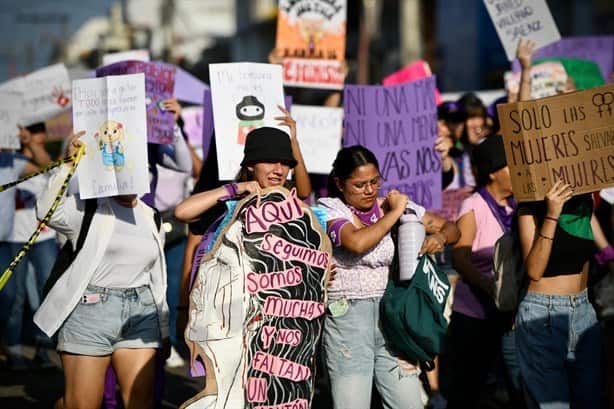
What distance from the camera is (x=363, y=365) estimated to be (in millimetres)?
5605

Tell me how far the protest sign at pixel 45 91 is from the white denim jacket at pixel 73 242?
3.99 m

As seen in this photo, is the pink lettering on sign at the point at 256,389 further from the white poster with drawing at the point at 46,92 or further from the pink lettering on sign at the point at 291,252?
the white poster with drawing at the point at 46,92

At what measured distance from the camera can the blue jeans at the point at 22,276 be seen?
9812 mm

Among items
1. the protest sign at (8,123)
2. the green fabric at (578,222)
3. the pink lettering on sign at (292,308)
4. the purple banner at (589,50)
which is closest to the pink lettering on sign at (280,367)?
the pink lettering on sign at (292,308)

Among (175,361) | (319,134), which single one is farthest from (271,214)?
(175,361)

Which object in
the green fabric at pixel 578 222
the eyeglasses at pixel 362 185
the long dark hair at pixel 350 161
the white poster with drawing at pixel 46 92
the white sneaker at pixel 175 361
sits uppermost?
the white poster with drawing at pixel 46 92

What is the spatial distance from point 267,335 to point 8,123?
4.29m

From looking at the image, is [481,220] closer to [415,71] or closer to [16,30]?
[415,71]

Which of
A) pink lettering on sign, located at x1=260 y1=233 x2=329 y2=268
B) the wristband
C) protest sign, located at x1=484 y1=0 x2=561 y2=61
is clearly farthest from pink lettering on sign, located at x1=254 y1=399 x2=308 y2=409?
protest sign, located at x1=484 y1=0 x2=561 y2=61

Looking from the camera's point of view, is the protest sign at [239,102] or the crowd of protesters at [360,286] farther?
the protest sign at [239,102]

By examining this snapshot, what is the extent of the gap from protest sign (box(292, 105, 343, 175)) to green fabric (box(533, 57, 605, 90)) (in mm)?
2466

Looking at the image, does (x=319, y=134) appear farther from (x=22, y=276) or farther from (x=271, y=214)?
→ (x=22, y=276)

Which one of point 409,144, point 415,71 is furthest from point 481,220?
point 415,71

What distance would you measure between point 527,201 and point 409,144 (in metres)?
2.11
